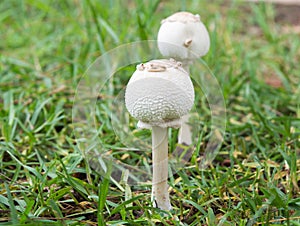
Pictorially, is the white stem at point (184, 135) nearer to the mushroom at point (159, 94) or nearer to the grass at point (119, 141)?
the grass at point (119, 141)

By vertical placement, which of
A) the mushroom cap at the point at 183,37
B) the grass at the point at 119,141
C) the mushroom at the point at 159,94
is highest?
the mushroom cap at the point at 183,37

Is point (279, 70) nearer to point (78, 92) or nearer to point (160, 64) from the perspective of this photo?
point (78, 92)

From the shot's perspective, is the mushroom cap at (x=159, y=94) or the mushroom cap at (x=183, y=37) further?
the mushroom cap at (x=183, y=37)

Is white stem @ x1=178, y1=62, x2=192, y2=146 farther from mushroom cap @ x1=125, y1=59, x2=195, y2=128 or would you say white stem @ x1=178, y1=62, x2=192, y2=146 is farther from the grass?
mushroom cap @ x1=125, y1=59, x2=195, y2=128

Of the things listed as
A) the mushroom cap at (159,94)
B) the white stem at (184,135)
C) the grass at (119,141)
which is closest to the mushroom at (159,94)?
the mushroom cap at (159,94)

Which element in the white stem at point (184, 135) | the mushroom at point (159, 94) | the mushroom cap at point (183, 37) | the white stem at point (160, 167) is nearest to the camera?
the mushroom at point (159, 94)

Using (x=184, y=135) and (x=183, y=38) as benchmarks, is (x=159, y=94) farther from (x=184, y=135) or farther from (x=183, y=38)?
(x=184, y=135)
